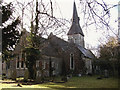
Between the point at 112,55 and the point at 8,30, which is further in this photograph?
the point at 112,55

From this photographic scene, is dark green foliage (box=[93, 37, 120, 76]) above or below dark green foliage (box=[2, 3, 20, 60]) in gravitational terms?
below

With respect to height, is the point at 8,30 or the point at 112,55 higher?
the point at 8,30

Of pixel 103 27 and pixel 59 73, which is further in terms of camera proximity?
pixel 59 73

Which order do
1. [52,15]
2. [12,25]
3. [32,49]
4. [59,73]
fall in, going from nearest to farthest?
1. [52,15]
2. [12,25]
3. [32,49]
4. [59,73]

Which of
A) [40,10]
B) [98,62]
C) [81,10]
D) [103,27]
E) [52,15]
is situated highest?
[40,10]

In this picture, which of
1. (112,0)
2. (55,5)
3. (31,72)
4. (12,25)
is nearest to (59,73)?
(31,72)

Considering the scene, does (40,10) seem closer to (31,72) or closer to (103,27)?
→ (103,27)

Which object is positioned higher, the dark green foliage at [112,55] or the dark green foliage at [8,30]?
the dark green foliage at [8,30]

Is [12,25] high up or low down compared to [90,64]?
up

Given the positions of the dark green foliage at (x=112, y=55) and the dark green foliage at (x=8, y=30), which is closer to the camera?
the dark green foliage at (x=8, y=30)

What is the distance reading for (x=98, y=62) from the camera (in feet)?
61.7

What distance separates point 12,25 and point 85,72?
13991mm

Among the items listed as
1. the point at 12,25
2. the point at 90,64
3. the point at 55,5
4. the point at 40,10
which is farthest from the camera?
the point at 90,64

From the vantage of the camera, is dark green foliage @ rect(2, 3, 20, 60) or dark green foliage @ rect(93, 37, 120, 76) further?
dark green foliage @ rect(93, 37, 120, 76)
